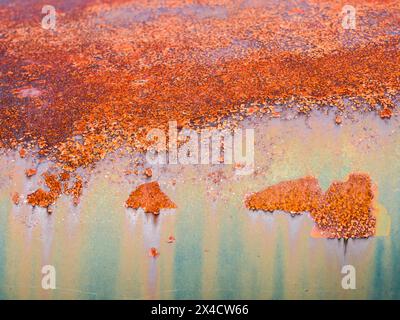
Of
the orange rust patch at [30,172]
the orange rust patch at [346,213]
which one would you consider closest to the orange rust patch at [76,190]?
the orange rust patch at [30,172]

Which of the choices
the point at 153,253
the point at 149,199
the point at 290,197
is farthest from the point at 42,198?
the point at 290,197

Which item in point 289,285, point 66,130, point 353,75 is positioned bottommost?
point 289,285

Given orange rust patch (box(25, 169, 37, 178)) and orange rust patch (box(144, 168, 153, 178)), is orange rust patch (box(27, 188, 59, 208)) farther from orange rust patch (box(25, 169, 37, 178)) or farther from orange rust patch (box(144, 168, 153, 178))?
orange rust patch (box(144, 168, 153, 178))

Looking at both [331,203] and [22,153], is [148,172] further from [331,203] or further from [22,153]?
[331,203]

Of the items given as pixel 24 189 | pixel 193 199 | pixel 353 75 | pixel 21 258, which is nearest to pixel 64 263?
pixel 21 258

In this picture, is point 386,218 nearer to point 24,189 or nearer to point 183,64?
point 183,64
